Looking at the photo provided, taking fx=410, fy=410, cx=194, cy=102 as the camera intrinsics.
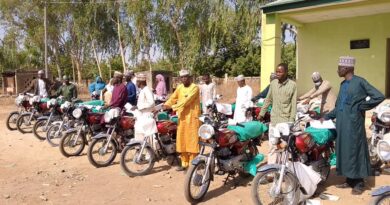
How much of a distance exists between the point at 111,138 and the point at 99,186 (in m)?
1.23

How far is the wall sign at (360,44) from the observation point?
42.4ft

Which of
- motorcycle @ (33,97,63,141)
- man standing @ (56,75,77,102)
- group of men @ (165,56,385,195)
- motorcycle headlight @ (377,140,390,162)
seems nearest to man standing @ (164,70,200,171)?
group of men @ (165,56,385,195)

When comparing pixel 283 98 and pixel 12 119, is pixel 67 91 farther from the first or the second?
pixel 283 98

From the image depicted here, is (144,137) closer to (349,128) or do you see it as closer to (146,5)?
(349,128)

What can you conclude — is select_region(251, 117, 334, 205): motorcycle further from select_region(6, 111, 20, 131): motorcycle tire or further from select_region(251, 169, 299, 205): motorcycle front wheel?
select_region(6, 111, 20, 131): motorcycle tire

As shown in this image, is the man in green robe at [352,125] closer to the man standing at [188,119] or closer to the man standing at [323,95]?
the man standing at [323,95]

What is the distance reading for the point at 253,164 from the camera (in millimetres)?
5586

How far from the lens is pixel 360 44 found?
42.9 ft

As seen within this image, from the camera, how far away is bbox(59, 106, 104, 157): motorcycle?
301 inches

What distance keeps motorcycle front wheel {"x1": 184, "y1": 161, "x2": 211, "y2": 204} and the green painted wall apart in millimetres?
9498

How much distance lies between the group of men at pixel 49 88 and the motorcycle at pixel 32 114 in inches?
18.4

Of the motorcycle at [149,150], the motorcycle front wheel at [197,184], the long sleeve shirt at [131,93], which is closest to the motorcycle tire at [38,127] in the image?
the long sleeve shirt at [131,93]

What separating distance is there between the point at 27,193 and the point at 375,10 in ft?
34.7

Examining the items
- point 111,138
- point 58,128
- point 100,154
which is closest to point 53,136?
point 58,128
